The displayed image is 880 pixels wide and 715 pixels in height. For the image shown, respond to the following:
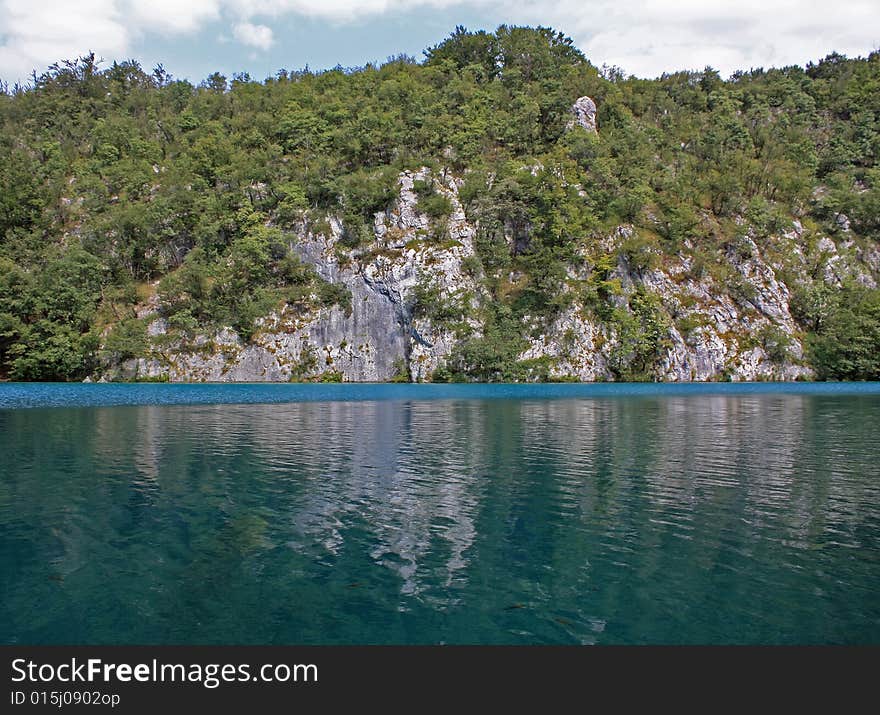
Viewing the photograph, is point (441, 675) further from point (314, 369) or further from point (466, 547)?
point (314, 369)

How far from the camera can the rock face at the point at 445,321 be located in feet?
325

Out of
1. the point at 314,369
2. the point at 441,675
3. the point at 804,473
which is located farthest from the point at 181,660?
the point at 314,369

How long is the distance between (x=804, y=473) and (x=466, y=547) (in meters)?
17.6

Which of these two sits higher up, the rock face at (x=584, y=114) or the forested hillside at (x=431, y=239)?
the rock face at (x=584, y=114)

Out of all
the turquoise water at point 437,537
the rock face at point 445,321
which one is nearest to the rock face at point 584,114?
the rock face at point 445,321

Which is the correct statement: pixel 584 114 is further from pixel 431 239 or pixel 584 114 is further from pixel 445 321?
pixel 445 321

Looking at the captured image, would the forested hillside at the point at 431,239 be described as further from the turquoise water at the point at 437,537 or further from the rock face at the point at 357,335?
the turquoise water at the point at 437,537

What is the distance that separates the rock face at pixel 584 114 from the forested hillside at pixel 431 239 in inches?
114

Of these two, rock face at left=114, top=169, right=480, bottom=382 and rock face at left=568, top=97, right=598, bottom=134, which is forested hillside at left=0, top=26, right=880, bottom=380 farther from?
rock face at left=568, top=97, right=598, bottom=134

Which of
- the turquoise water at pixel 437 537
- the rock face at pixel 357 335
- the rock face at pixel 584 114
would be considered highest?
the rock face at pixel 584 114

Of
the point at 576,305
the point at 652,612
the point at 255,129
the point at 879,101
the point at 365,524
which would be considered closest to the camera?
the point at 652,612

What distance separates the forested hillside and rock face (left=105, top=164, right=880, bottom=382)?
15.3 inches

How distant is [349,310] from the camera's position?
10212cm

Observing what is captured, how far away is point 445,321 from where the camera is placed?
100375 mm
